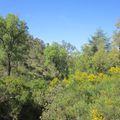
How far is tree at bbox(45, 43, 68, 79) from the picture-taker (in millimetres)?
66500

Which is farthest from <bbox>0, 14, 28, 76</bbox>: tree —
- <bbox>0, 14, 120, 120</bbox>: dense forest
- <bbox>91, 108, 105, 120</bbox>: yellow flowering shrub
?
<bbox>91, 108, 105, 120</bbox>: yellow flowering shrub

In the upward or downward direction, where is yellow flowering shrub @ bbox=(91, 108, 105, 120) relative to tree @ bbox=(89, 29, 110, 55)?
downward

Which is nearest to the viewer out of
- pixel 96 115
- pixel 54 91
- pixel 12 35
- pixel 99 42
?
pixel 96 115

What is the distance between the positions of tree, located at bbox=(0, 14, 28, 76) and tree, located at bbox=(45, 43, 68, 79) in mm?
18954

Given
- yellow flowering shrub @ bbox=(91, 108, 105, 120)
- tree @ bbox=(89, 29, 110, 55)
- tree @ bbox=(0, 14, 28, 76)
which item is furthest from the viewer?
tree @ bbox=(89, 29, 110, 55)

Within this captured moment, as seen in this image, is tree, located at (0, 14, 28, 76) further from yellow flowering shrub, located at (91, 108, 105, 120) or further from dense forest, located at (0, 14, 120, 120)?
yellow flowering shrub, located at (91, 108, 105, 120)

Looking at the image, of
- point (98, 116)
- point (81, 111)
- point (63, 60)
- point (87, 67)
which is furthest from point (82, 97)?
point (63, 60)

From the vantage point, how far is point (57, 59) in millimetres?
67250

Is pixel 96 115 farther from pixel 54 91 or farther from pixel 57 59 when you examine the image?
pixel 57 59

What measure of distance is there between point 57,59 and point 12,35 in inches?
867

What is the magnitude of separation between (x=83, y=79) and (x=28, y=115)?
6054 millimetres

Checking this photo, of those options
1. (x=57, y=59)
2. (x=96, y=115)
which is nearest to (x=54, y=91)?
(x=96, y=115)

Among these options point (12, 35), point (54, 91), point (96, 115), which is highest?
point (12, 35)

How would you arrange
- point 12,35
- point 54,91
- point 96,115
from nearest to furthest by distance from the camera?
point 96,115
point 54,91
point 12,35
